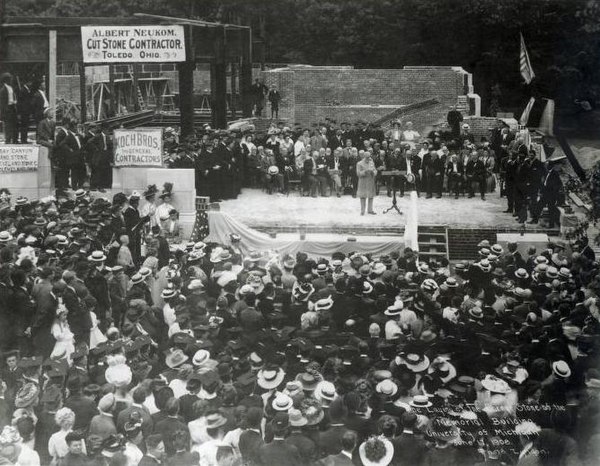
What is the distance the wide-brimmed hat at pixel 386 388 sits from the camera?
7.72 metres

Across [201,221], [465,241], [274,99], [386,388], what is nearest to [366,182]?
[465,241]

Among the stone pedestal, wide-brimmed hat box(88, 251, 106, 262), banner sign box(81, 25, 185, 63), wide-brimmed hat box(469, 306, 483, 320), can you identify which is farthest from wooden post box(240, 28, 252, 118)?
wide-brimmed hat box(469, 306, 483, 320)

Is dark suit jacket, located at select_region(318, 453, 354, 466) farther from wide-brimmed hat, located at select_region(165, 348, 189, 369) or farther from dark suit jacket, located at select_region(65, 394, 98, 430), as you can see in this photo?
wide-brimmed hat, located at select_region(165, 348, 189, 369)

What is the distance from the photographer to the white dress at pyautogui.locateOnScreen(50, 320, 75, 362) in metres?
9.80

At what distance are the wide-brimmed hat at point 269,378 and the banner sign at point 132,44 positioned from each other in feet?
33.0

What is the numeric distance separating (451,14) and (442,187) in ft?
29.4

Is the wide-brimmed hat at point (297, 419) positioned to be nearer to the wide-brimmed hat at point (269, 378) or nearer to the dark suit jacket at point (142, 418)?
the wide-brimmed hat at point (269, 378)

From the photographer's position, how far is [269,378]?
8.30 meters

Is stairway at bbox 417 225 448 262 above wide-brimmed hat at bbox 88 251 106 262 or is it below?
below

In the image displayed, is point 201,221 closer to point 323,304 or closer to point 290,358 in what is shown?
point 323,304

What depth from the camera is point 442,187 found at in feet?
61.2

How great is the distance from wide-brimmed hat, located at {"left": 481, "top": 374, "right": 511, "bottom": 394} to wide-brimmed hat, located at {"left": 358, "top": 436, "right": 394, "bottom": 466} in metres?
1.59

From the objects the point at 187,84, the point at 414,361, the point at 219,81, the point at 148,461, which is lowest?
the point at 148,461

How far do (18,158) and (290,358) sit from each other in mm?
8865
